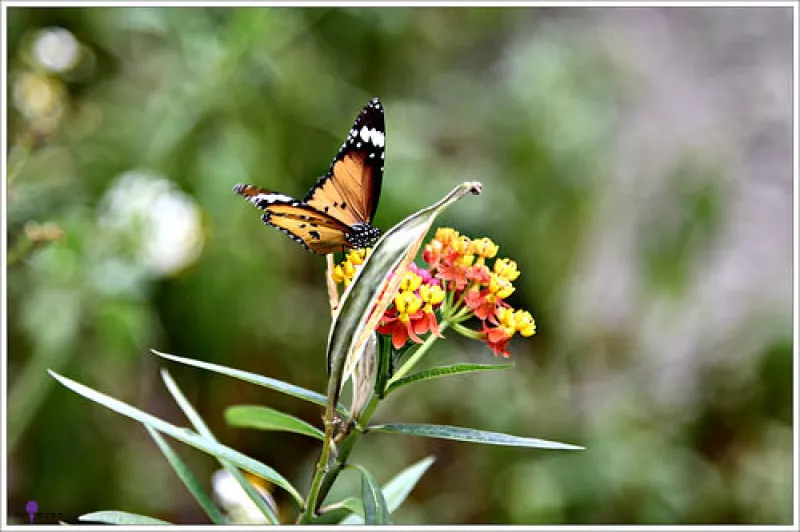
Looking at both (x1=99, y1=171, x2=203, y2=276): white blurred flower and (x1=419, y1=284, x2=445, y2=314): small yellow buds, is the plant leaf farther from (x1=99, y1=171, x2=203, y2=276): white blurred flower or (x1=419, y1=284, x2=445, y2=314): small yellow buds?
(x1=99, y1=171, x2=203, y2=276): white blurred flower

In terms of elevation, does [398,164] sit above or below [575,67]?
below

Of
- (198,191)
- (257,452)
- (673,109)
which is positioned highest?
(673,109)

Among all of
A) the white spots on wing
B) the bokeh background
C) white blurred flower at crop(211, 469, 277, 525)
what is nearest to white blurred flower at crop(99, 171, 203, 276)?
the bokeh background

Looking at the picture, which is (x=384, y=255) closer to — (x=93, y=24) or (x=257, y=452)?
(x=257, y=452)

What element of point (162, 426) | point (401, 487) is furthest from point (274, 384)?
point (401, 487)

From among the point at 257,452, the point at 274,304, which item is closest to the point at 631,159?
the point at 274,304

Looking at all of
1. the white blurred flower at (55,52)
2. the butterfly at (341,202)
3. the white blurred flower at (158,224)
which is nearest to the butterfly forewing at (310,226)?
the butterfly at (341,202)

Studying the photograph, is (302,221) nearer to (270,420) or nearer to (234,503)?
(270,420)

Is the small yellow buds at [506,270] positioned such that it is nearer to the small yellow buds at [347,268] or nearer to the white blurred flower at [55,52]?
the small yellow buds at [347,268]
